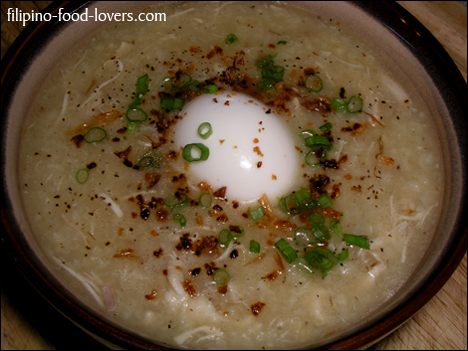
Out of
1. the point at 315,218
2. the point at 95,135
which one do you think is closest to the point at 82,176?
the point at 95,135

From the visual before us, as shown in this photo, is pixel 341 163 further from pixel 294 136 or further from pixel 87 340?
pixel 87 340

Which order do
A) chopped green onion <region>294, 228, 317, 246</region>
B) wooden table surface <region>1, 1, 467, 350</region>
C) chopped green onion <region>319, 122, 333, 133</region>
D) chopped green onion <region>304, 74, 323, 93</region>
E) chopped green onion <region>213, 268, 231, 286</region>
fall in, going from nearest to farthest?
1. chopped green onion <region>213, 268, 231, 286</region>
2. chopped green onion <region>294, 228, 317, 246</region>
3. wooden table surface <region>1, 1, 467, 350</region>
4. chopped green onion <region>319, 122, 333, 133</region>
5. chopped green onion <region>304, 74, 323, 93</region>

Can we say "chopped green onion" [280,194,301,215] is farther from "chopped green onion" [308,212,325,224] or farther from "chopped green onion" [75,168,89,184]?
"chopped green onion" [75,168,89,184]

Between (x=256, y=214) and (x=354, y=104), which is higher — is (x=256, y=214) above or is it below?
below

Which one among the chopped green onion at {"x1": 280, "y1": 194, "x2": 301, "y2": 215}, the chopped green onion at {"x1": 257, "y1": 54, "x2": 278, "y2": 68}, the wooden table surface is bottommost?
the wooden table surface

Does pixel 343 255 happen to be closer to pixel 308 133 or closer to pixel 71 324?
pixel 308 133

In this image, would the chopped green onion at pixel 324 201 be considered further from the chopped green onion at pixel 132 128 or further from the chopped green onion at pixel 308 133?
the chopped green onion at pixel 132 128

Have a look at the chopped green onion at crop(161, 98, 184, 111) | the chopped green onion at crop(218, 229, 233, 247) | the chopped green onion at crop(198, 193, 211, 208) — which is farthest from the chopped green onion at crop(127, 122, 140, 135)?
the chopped green onion at crop(218, 229, 233, 247)

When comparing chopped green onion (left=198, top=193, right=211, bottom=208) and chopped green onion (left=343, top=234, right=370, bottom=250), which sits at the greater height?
chopped green onion (left=343, top=234, right=370, bottom=250)
